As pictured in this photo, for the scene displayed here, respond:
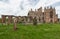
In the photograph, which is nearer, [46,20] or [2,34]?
[2,34]

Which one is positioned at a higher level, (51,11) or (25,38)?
(51,11)

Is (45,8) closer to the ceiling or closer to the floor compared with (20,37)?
closer to the ceiling

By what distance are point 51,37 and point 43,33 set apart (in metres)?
3.19

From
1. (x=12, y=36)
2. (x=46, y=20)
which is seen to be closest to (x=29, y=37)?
(x=12, y=36)

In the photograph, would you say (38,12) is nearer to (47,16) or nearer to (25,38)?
(47,16)

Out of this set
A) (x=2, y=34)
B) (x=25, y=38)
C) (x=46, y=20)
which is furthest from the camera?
(x=46, y=20)

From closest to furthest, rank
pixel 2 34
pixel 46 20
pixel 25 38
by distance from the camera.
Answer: pixel 25 38, pixel 2 34, pixel 46 20

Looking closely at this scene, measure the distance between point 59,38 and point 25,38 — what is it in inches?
242

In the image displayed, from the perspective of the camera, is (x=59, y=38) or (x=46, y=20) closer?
(x=59, y=38)

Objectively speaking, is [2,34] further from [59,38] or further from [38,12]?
[38,12]

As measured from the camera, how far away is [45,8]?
79188 millimetres

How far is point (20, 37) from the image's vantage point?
94.9ft

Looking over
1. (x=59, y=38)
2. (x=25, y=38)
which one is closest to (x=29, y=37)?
(x=25, y=38)

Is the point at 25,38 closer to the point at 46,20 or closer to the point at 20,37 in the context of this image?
the point at 20,37
